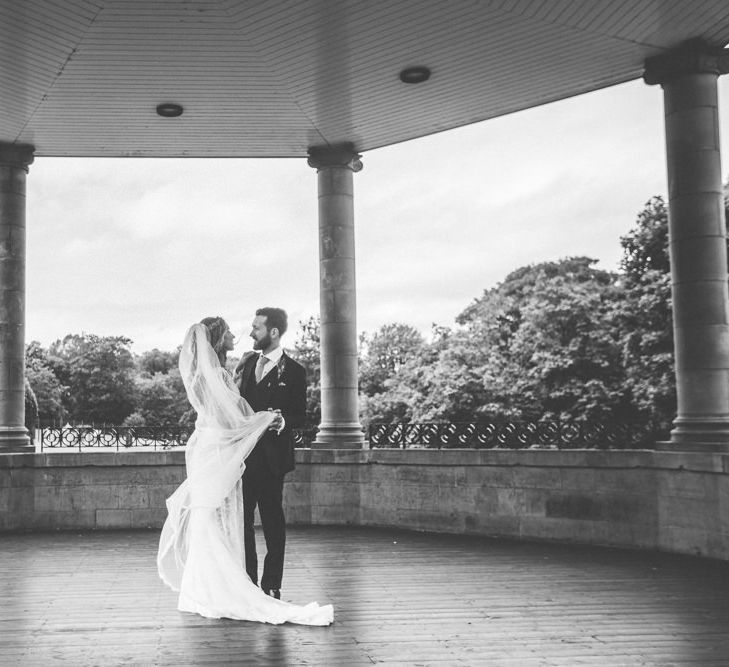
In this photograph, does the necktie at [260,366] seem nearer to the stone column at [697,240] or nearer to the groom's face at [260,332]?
the groom's face at [260,332]

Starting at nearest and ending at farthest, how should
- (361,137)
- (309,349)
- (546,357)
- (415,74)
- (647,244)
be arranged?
(415,74), (361,137), (647,244), (546,357), (309,349)

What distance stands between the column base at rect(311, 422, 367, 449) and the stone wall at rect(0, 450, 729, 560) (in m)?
0.18

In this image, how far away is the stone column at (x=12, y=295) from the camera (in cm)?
1257

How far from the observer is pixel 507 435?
454 inches

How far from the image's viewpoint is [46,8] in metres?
8.51

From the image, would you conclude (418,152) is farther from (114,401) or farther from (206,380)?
(206,380)

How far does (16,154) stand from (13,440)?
15.5ft

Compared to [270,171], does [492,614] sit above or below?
below

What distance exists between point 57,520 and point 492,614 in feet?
27.7

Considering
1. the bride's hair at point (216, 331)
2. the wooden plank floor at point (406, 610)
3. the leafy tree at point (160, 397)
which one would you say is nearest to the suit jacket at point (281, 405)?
the bride's hair at point (216, 331)

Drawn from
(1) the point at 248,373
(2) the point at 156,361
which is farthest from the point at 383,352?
(1) the point at 248,373

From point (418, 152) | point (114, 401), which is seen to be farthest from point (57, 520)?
point (114, 401)

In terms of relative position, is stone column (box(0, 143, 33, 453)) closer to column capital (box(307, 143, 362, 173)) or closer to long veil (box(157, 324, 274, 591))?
column capital (box(307, 143, 362, 173))

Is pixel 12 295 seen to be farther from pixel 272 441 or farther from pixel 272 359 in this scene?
pixel 272 441
